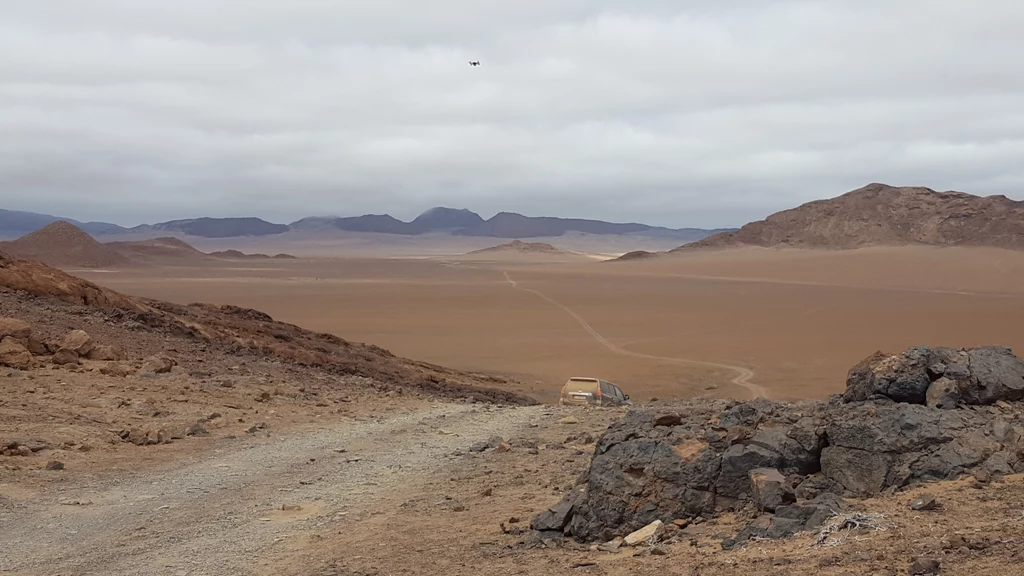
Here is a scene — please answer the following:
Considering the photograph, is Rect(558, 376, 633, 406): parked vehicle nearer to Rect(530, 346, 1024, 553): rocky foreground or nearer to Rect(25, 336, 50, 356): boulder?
Rect(25, 336, 50, 356): boulder

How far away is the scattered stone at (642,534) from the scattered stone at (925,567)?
6.78 ft

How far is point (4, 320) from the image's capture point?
15.2 m

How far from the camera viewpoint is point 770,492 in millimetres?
6492

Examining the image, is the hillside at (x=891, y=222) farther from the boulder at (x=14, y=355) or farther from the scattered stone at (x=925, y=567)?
the scattered stone at (x=925, y=567)

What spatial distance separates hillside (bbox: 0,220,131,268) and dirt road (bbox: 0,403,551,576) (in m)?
114

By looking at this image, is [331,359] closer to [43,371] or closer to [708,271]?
[43,371]

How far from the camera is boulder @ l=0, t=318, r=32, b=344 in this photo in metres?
14.9

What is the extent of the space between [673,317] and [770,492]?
49.0m

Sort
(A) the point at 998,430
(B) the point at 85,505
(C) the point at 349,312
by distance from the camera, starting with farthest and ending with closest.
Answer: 1. (C) the point at 349,312
2. (B) the point at 85,505
3. (A) the point at 998,430

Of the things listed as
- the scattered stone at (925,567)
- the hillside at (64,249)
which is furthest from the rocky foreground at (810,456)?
the hillside at (64,249)

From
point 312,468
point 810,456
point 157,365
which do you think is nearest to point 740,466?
point 810,456

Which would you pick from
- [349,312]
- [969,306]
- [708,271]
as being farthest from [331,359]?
[708,271]

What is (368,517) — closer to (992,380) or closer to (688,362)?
(992,380)

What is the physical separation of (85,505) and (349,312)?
1846 inches
